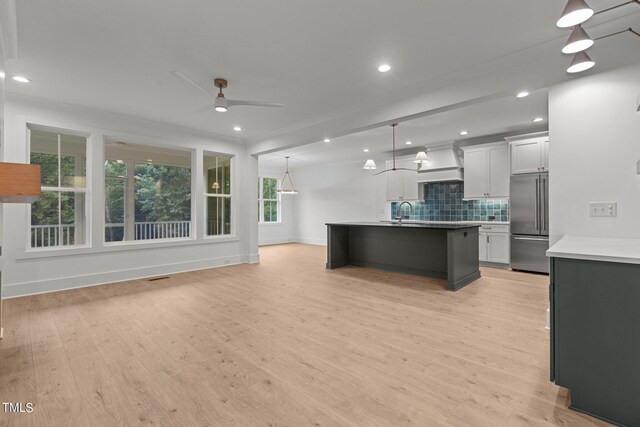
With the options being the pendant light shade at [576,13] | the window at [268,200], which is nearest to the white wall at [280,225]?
the window at [268,200]

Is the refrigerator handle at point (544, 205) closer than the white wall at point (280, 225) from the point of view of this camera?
Yes

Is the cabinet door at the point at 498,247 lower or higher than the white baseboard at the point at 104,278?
higher

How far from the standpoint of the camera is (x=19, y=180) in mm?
1853

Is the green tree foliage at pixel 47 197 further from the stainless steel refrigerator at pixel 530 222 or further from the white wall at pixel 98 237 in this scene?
the stainless steel refrigerator at pixel 530 222

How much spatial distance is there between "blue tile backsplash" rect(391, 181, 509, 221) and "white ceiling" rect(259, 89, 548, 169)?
1105 millimetres

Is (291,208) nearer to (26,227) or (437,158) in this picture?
(437,158)

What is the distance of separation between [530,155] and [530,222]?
1226 mm

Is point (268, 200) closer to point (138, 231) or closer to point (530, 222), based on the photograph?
point (138, 231)

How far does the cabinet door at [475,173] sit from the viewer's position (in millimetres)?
6247

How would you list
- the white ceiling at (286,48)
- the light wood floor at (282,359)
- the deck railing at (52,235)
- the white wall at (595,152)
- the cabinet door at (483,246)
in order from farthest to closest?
the cabinet door at (483,246) < the deck railing at (52,235) < the white wall at (595,152) < the white ceiling at (286,48) < the light wood floor at (282,359)

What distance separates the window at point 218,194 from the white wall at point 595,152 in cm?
570

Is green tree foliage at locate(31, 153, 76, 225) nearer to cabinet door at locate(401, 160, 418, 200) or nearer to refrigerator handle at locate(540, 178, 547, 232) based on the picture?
cabinet door at locate(401, 160, 418, 200)

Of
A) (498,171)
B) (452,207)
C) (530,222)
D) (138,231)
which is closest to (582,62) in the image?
(530,222)

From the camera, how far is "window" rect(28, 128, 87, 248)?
4473mm
